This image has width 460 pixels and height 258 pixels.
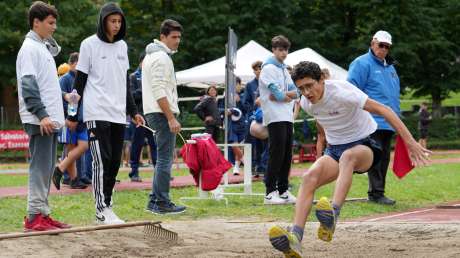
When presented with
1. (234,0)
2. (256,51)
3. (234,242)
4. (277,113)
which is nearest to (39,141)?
(234,242)

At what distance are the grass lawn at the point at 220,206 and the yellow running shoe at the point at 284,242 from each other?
280cm

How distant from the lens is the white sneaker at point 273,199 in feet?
35.2

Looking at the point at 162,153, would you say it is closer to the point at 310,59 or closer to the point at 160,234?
the point at 160,234

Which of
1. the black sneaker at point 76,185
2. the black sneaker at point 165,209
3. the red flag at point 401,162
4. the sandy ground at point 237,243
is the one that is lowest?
the sandy ground at point 237,243

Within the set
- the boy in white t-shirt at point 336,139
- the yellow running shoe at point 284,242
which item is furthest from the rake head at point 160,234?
the yellow running shoe at point 284,242

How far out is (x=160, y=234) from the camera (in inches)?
307

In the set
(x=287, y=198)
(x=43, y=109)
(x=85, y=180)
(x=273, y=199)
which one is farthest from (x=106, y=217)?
(x=85, y=180)

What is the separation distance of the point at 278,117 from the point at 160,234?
323cm

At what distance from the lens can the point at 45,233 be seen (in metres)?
7.12

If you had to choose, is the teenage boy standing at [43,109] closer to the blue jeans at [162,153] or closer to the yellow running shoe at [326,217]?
the blue jeans at [162,153]

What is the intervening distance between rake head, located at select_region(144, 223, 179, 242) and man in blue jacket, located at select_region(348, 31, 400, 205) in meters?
3.93

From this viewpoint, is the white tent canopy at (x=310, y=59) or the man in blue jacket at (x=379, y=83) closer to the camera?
the man in blue jacket at (x=379, y=83)

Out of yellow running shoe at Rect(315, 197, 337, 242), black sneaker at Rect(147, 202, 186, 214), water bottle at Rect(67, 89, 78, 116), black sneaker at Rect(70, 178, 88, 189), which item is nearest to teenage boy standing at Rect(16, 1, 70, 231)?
water bottle at Rect(67, 89, 78, 116)

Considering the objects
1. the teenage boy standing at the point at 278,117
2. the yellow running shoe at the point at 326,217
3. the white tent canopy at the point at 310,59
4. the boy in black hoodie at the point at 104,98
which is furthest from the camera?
the white tent canopy at the point at 310,59
